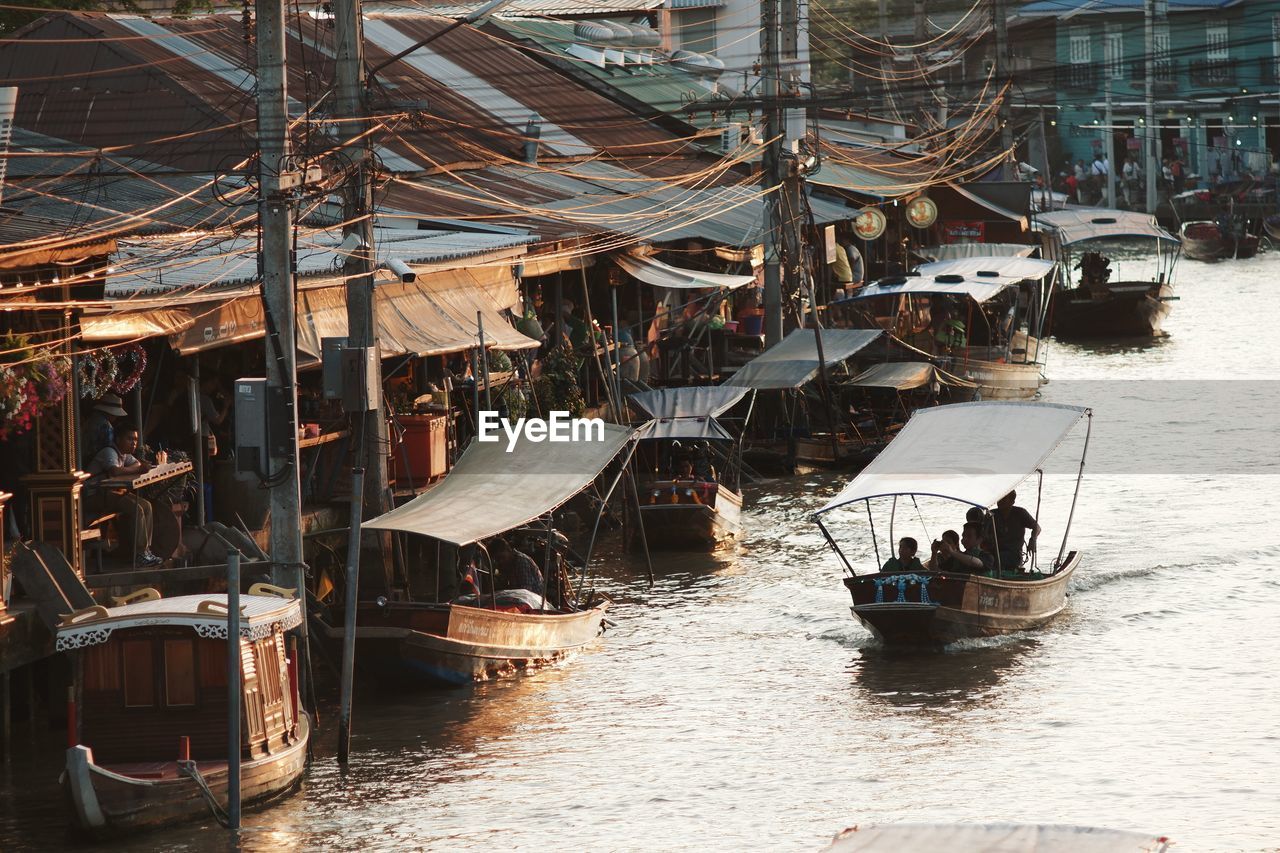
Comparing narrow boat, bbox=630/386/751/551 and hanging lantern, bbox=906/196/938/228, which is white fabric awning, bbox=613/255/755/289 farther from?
hanging lantern, bbox=906/196/938/228

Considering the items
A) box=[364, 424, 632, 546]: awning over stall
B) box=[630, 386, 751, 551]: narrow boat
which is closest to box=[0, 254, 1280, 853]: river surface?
box=[630, 386, 751, 551]: narrow boat

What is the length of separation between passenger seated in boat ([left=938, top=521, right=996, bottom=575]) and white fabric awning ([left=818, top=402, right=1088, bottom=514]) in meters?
0.67

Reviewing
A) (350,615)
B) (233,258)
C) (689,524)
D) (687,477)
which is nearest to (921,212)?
(687,477)

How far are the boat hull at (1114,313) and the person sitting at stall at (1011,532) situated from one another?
26250 mm

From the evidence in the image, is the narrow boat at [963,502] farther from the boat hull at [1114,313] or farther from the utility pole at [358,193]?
the boat hull at [1114,313]

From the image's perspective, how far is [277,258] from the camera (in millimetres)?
15227

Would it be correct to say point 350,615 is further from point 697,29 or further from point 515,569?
point 697,29

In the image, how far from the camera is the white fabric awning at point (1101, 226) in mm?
47312

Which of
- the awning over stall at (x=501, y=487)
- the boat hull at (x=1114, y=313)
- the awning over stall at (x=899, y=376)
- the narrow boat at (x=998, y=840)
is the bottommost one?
the narrow boat at (x=998, y=840)

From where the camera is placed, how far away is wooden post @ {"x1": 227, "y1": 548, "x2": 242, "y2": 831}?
1286 centimetres

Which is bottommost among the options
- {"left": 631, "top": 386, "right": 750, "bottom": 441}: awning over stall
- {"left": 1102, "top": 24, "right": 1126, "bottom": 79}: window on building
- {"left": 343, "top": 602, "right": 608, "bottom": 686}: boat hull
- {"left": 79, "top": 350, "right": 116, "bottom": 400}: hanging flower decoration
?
{"left": 343, "top": 602, "right": 608, "bottom": 686}: boat hull

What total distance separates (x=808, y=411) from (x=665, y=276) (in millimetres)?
3317

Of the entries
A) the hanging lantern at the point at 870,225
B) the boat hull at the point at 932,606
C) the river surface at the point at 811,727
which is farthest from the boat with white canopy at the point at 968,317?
the boat hull at the point at 932,606

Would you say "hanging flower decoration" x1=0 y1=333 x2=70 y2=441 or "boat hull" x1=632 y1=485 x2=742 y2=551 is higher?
"hanging flower decoration" x1=0 y1=333 x2=70 y2=441
